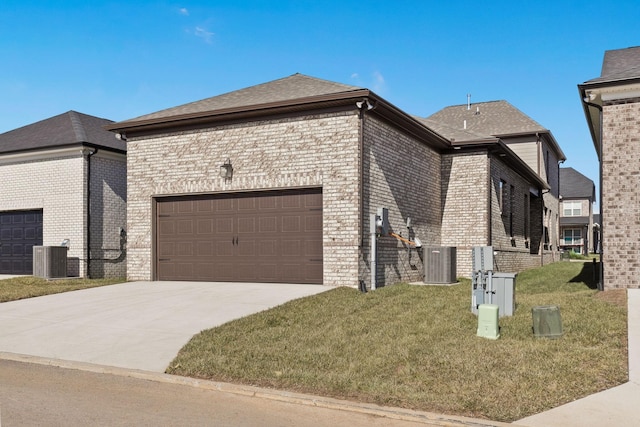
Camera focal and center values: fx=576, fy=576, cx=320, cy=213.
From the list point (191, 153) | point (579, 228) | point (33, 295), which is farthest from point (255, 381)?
point (579, 228)

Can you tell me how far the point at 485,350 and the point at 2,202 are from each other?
18.7m

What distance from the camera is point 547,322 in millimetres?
8586


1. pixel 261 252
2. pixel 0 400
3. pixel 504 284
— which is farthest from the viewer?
pixel 261 252

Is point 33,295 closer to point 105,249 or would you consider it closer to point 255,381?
point 105,249

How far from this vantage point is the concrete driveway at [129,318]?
8.62 metres

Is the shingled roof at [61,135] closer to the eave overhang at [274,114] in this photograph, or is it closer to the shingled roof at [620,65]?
the eave overhang at [274,114]

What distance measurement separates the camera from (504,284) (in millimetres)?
10586

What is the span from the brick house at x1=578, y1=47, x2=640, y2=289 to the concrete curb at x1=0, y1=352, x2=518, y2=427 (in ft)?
29.8

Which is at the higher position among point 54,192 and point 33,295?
point 54,192

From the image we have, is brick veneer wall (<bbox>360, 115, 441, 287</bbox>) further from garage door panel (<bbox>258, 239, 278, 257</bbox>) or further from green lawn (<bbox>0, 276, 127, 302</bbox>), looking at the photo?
green lawn (<bbox>0, 276, 127, 302</bbox>)

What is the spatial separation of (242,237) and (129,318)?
201 inches

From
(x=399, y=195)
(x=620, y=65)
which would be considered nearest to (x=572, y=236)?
(x=620, y=65)

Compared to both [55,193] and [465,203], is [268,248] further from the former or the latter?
[55,193]

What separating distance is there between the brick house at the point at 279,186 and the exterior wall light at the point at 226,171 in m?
0.03
